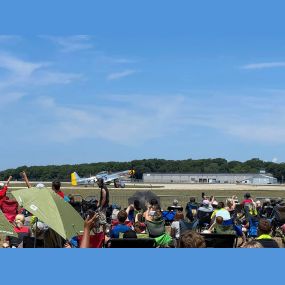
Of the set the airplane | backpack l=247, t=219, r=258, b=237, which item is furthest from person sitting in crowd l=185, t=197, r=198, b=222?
the airplane

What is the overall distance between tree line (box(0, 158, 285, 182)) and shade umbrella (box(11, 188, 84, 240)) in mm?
161950

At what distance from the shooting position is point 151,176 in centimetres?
14225

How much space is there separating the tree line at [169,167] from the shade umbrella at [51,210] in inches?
6376

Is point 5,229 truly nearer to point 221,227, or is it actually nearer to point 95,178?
point 221,227

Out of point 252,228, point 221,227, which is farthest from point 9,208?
point 252,228

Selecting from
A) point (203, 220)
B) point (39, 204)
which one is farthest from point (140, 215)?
point (39, 204)

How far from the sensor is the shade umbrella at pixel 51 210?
16.7ft

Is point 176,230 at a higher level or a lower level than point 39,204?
lower

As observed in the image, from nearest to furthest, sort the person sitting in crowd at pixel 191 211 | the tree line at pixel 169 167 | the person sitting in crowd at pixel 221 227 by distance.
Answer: the person sitting in crowd at pixel 221 227 → the person sitting in crowd at pixel 191 211 → the tree line at pixel 169 167

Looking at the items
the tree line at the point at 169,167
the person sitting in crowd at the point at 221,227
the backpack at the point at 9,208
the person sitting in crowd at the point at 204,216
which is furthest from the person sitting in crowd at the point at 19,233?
the tree line at the point at 169,167

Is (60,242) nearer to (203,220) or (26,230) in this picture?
(26,230)

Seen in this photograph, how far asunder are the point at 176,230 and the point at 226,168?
170 metres

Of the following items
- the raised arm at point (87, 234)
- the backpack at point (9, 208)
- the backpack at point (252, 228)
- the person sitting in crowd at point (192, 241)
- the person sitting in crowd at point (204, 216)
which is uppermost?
the raised arm at point (87, 234)

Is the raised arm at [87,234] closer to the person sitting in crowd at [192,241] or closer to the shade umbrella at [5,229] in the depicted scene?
the person sitting in crowd at [192,241]
